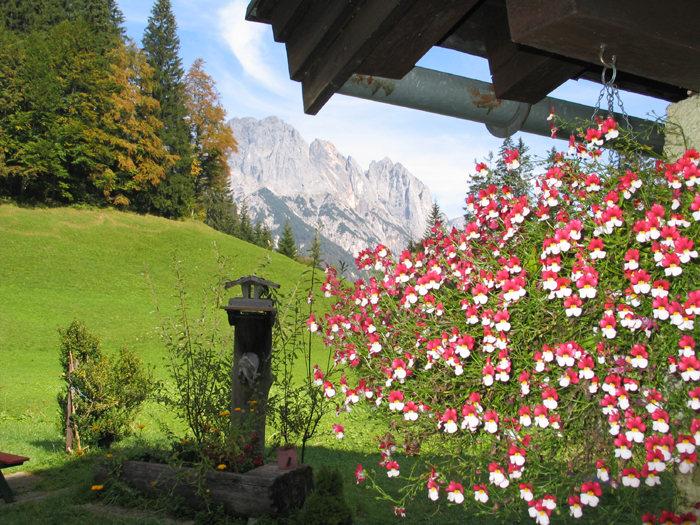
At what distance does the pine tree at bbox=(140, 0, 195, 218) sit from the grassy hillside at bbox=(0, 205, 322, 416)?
1577 millimetres

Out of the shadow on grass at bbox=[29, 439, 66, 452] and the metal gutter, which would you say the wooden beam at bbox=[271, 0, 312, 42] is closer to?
the metal gutter

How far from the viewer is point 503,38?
2004 mm

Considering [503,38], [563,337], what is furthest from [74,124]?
[563,337]

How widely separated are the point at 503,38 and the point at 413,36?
568 mm

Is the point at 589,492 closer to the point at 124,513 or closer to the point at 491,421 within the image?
the point at 491,421

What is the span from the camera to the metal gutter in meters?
2.05

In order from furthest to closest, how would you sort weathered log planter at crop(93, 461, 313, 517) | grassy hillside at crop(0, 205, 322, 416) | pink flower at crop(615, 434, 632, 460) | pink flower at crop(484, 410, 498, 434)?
grassy hillside at crop(0, 205, 322, 416) < weathered log planter at crop(93, 461, 313, 517) < pink flower at crop(484, 410, 498, 434) < pink flower at crop(615, 434, 632, 460)

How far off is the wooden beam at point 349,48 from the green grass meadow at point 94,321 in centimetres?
179

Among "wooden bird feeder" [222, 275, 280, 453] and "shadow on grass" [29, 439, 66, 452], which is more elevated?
"wooden bird feeder" [222, 275, 280, 453]

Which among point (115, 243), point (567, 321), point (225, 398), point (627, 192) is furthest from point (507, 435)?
point (115, 243)

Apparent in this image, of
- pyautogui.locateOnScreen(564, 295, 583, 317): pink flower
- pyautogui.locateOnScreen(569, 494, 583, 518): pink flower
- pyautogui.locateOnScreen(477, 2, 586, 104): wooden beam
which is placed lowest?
pyautogui.locateOnScreen(569, 494, 583, 518): pink flower

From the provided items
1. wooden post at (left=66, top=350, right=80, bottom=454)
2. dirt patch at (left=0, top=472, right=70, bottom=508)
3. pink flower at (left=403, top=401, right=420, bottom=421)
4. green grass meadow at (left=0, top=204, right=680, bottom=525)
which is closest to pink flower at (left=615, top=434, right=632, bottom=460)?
green grass meadow at (left=0, top=204, right=680, bottom=525)

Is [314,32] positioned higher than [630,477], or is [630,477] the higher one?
[314,32]

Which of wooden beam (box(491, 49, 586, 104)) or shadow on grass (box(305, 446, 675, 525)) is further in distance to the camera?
shadow on grass (box(305, 446, 675, 525))
